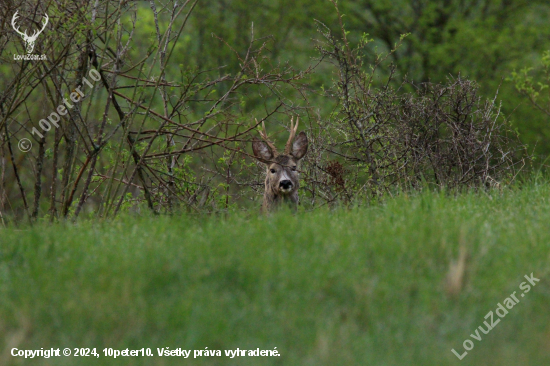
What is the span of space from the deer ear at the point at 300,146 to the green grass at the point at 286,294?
480 cm

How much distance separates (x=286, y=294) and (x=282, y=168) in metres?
5.95

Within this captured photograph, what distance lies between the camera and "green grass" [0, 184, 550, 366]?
4.61 meters

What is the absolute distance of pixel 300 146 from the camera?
11.4 m

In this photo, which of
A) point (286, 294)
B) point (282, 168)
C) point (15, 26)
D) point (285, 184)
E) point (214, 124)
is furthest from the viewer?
point (214, 124)

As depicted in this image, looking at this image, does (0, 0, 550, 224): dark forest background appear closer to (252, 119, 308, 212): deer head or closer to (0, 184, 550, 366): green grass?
(252, 119, 308, 212): deer head

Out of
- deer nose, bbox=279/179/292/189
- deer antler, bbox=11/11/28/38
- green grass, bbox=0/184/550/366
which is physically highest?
deer antler, bbox=11/11/28/38

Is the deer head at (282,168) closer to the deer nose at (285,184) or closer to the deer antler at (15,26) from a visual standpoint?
the deer nose at (285,184)

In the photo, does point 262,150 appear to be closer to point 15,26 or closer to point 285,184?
point 285,184

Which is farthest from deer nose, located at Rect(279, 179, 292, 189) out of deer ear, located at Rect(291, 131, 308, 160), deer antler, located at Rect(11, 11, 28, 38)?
deer antler, located at Rect(11, 11, 28, 38)

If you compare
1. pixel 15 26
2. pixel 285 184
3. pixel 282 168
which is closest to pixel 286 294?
pixel 285 184

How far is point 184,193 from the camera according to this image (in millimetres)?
10930

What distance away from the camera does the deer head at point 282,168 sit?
10.8m

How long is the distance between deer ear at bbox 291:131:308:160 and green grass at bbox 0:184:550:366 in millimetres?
4802

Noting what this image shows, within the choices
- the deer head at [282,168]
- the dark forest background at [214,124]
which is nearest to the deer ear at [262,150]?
the deer head at [282,168]
